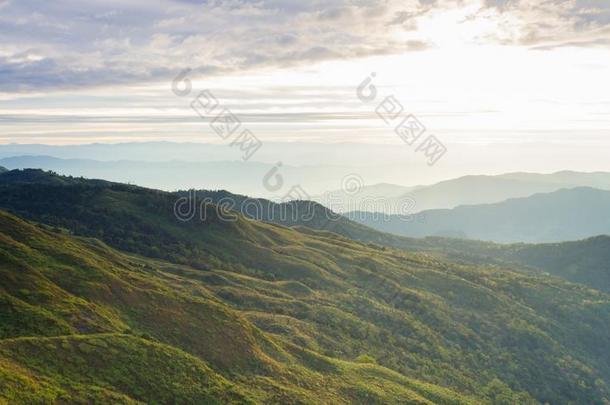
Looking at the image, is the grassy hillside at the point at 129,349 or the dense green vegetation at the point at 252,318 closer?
the grassy hillside at the point at 129,349

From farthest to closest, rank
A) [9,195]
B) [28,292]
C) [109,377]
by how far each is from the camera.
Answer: [9,195] → [28,292] → [109,377]

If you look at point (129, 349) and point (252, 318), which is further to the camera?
point (252, 318)

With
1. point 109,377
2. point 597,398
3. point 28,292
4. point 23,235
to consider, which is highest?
point 23,235

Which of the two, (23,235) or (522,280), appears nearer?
(23,235)

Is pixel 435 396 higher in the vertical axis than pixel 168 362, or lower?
lower

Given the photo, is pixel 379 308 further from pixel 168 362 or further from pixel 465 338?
pixel 168 362

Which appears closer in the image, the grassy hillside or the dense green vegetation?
the grassy hillside

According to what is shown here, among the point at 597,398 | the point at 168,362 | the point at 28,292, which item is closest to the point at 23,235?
the point at 28,292

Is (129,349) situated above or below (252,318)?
above
